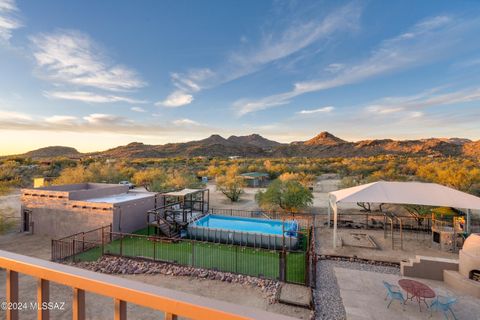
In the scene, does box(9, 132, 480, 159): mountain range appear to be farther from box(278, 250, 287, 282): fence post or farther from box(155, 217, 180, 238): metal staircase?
box(155, 217, 180, 238): metal staircase

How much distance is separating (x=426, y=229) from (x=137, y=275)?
17.0m

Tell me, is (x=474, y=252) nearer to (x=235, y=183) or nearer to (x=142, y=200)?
(x=142, y=200)

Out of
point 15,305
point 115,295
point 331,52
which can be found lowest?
point 15,305

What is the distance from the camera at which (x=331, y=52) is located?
27.3 meters

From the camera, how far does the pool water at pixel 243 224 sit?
16036 millimetres

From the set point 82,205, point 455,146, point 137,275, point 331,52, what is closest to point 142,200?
point 82,205

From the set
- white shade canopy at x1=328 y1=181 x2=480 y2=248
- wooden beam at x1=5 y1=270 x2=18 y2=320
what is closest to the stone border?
white shade canopy at x1=328 y1=181 x2=480 y2=248

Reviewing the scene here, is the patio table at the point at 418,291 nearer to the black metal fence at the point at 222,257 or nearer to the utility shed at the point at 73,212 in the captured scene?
the black metal fence at the point at 222,257

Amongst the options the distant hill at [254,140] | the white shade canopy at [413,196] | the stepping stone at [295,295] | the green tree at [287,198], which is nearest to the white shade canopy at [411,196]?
the white shade canopy at [413,196]

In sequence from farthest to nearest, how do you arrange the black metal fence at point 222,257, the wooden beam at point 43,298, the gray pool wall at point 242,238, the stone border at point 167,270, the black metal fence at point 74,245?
the gray pool wall at point 242,238 → the black metal fence at point 74,245 → the black metal fence at point 222,257 → the stone border at point 167,270 → the wooden beam at point 43,298

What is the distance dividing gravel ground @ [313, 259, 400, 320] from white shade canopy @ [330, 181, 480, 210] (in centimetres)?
316

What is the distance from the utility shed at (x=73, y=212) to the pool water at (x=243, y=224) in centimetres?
407

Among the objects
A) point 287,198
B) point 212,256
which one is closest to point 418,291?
point 212,256

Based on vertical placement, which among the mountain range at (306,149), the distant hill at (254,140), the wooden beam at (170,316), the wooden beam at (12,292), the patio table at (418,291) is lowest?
the patio table at (418,291)
